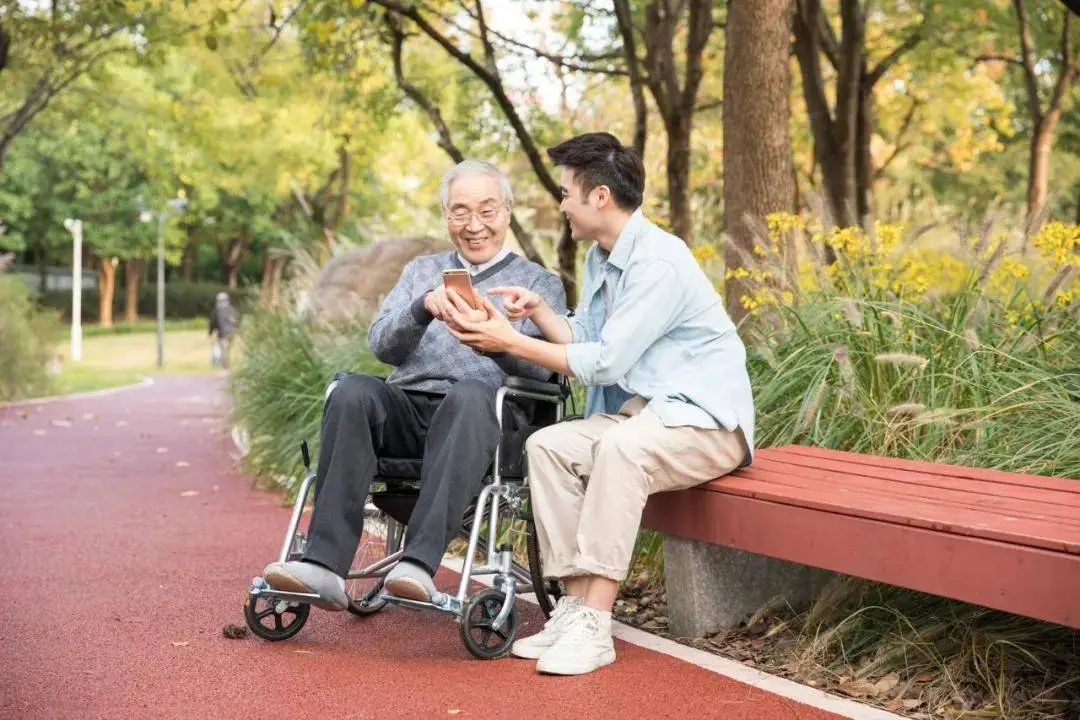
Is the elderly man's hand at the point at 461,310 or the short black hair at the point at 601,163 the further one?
the short black hair at the point at 601,163

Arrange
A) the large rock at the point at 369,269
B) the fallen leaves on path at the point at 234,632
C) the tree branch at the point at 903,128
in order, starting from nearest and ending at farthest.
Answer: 1. the fallen leaves on path at the point at 234,632
2. the large rock at the point at 369,269
3. the tree branch at the point at 903,128

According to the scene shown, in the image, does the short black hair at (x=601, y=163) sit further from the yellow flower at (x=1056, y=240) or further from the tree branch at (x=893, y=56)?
the tree branch at (x=893, y=56)

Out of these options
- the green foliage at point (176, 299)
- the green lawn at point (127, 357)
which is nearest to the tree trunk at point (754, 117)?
the green lawn at point (127, 357)

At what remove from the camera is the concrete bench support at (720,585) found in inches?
173

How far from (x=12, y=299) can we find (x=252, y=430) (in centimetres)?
966

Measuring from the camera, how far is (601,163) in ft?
13.8

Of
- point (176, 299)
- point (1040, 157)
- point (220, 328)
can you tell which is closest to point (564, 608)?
point (1040, 157)

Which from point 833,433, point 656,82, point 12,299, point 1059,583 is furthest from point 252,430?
point 12,299

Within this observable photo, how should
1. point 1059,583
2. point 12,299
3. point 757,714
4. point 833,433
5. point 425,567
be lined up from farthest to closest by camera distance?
point 12,299 < point 833,433 < point 425,567 < point 757,714 < point 1059,583

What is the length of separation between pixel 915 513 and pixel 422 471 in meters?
1.59

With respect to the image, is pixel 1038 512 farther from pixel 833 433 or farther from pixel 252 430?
pixel 252 430

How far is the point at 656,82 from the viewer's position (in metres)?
10.3

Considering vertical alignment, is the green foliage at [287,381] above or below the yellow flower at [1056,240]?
below

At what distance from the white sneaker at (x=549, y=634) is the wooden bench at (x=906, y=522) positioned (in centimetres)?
46
